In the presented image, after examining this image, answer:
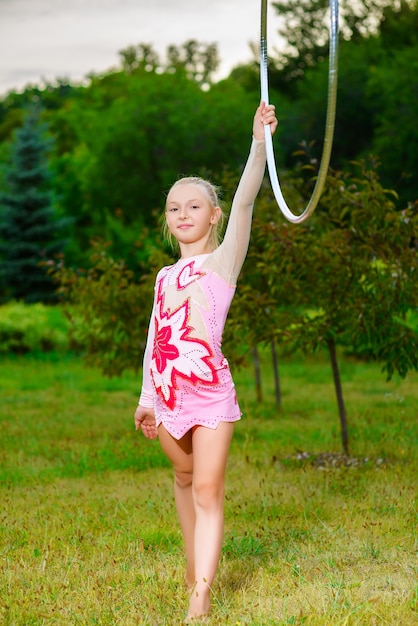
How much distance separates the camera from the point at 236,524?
17.6 feet

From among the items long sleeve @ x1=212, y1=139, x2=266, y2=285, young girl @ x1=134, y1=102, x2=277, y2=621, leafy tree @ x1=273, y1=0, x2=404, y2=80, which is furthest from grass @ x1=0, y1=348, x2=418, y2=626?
leafy tree @ x1=273, y1=0, x2=404, y2=80

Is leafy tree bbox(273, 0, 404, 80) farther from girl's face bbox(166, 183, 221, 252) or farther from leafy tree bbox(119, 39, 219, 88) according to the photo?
girl's face bbox(166, 183, 221, 252)

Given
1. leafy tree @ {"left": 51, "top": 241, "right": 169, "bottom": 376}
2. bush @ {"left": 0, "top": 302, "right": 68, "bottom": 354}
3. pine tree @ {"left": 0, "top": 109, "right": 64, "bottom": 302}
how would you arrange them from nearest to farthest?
leafy tree @ {"left": 51, "top": 241, "right": 169, "bottom": 376}, bush @ {"left": 0, "top": 302, "right": 68, "bottom": 354}, pine tree @ {"left": 0, "top": 109, "right": 64, "bottom": 302}

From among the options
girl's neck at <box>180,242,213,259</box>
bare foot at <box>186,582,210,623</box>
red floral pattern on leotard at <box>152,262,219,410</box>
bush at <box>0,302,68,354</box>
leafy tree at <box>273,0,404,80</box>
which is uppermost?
leafy tree at <box>273,0,404,80</box>

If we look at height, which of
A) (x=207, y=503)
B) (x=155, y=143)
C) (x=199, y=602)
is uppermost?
(x=155, y=143)

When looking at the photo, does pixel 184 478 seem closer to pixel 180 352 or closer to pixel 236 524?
pixel 180 352

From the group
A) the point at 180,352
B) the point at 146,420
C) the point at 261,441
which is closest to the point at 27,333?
the point at 261,441

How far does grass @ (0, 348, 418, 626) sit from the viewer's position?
3887mm

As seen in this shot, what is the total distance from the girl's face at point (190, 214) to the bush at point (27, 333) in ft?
42.4

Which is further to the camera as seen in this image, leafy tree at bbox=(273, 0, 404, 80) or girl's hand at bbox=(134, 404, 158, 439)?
leafy tree at bbox=(273, 0, 404, 80)

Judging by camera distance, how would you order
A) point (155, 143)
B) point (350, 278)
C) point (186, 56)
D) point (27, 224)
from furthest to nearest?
1. point (186, 56)
2. point (155, 143)
3. point (27, 224)
4. point (350, 278)

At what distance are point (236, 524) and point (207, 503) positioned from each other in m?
1.83

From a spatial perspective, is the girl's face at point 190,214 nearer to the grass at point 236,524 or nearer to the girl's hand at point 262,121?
the girl's hand at point 262,121

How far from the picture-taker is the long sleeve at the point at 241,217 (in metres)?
3.47
